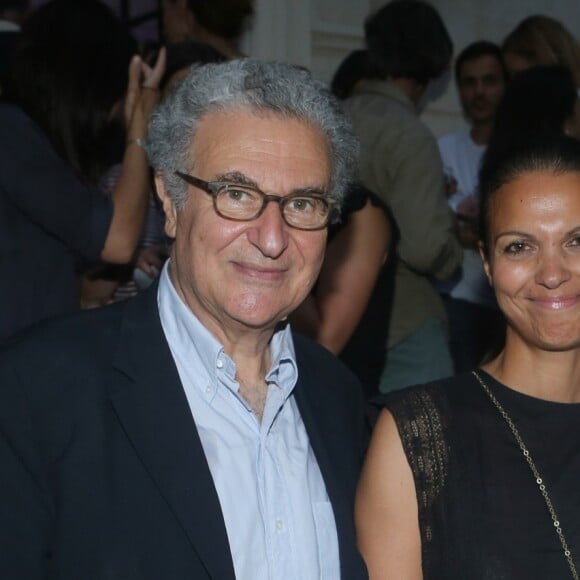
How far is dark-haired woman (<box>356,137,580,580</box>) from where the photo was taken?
270 cm

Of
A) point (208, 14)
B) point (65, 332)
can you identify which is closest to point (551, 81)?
point (208, 14)

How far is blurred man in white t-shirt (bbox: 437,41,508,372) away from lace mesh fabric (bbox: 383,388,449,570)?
6.28 feet

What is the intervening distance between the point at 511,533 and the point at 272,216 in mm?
895

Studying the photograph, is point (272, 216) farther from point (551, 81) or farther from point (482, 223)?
point (551, 81)

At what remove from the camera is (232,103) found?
2.60m

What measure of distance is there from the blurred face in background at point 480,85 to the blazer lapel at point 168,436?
3891 millimetres

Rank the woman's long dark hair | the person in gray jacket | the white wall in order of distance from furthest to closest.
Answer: the white wall → the person in gray jacket → the woman's long dark hair

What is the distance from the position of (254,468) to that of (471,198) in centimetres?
312

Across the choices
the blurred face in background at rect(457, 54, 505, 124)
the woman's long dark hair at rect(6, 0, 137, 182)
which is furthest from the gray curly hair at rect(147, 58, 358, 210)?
the blurred face in background at rect(457, 54, 505, 124)

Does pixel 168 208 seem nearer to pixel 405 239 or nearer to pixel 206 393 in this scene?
pixel 206 393

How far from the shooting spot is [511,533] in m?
2.71

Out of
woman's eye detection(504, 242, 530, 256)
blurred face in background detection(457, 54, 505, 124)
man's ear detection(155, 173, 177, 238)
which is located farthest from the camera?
blurred face in background detection(457, 54, 505, 124)

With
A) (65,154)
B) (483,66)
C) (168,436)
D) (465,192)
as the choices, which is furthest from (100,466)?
(483,66)

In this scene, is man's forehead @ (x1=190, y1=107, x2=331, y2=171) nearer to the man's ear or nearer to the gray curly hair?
the gray curly hair
